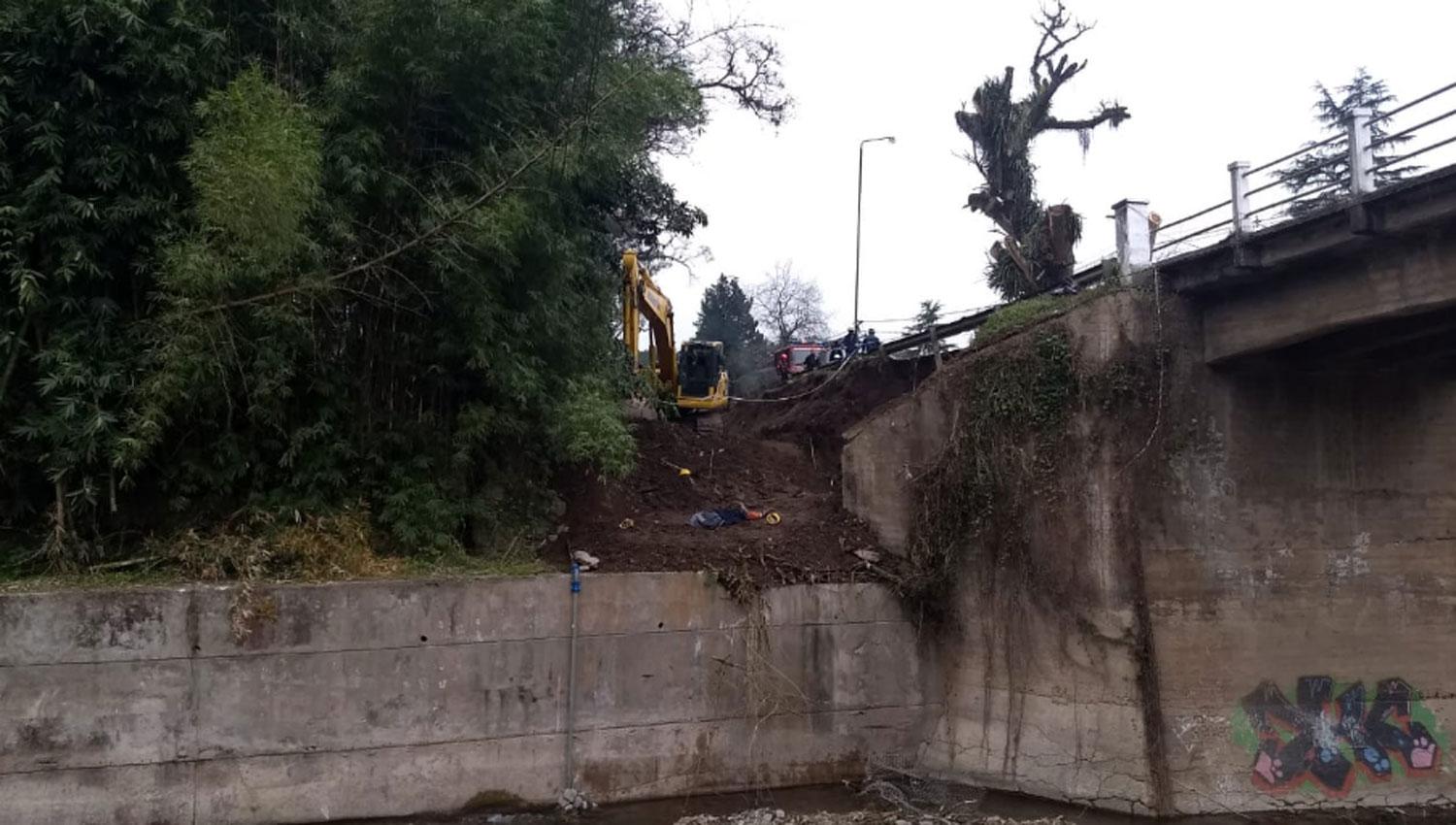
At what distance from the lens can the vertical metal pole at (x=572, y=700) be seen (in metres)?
10.8

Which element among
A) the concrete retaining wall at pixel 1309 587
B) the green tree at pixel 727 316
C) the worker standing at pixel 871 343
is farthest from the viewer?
the green tree at pixel 727 316

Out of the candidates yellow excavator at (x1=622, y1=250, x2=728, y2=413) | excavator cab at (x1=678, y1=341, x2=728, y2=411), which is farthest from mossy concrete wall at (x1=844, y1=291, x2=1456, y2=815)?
excavator cab at (x1=678, y1=341, x2=728, y2=411)

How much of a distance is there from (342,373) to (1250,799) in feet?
38.4

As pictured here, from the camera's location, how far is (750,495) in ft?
49.5

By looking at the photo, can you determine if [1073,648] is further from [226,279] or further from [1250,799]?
[226,279]

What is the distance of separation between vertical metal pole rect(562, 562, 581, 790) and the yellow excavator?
18.3ft

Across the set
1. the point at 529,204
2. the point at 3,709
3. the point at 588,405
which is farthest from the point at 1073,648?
the point at 3,709

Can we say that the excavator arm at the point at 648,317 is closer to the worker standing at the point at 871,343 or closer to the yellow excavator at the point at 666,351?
the yellow excavator at the point at 666,351

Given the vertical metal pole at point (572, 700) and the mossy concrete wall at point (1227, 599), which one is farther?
the mossy concrete wall at point (1227, 599)

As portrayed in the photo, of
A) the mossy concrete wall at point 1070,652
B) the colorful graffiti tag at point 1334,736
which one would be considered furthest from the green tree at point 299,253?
the colorful graffiti tag at point 1334,736

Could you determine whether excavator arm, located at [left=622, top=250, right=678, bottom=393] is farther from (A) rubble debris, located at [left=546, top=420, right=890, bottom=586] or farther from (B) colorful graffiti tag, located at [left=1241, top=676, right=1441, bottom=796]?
(B) colorful graffiti tag, located at [left=1241, top=676, right=1441, bottom=796]

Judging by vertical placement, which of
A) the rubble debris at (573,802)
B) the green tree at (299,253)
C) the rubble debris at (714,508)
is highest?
the green tree at (299,253)

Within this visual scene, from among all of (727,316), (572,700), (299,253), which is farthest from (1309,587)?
(727,316)

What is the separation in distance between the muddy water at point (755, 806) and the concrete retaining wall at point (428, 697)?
0.51 ft
